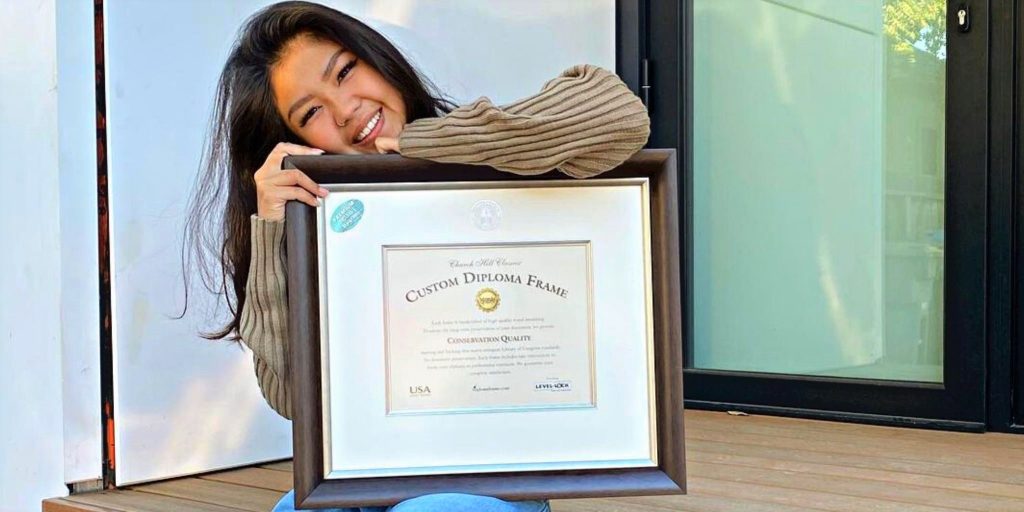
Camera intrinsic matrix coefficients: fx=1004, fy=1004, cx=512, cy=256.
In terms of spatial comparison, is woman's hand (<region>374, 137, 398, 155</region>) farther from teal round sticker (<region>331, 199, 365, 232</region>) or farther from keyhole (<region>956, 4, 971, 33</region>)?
keyhole (<region>956, 4, 971, 33</region>)

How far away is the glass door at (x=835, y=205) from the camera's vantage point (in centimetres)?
Result: 222

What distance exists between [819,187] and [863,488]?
970 mm

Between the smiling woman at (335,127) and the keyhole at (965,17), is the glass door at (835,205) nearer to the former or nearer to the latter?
the keyhole at (965,17)

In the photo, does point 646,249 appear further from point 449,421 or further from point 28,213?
point 28,213

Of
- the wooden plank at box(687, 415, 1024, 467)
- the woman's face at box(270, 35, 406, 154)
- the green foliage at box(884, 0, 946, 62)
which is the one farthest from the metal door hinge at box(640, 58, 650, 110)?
the woman's face at box(270, 35, 406, 154)

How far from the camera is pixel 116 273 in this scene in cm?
176

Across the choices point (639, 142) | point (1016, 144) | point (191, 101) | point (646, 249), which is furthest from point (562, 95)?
point (1016, 144)

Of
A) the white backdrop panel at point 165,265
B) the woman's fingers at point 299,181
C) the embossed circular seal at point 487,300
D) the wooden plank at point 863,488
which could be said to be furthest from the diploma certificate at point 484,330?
the white backdrop panel at point 165,265

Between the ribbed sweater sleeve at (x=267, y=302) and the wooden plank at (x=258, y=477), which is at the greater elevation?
the ribbed sweater sleeve at (x=267, y=302)

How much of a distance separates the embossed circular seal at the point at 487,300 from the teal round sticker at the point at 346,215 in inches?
6.7

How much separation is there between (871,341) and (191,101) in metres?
1.63

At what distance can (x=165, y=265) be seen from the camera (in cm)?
184

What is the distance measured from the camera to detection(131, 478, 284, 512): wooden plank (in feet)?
5.53

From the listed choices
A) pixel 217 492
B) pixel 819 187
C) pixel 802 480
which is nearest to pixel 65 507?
pixel 217 492
